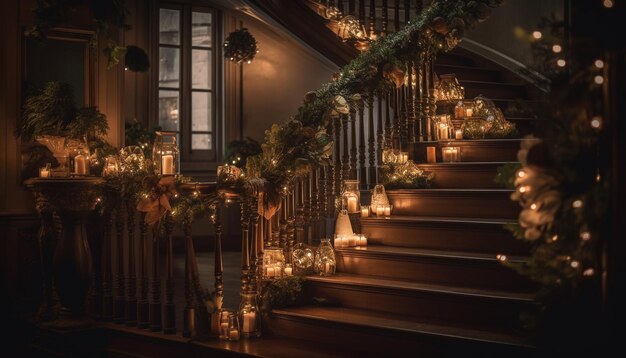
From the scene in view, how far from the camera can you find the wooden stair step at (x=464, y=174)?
4.81 metres

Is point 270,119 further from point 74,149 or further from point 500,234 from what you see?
point 500,234

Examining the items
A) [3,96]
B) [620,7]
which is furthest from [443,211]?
[3,96]

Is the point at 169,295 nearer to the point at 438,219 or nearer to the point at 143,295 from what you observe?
the point at 143,295

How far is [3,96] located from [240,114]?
4527 mm

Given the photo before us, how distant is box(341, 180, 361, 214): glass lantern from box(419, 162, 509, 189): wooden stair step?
615mm

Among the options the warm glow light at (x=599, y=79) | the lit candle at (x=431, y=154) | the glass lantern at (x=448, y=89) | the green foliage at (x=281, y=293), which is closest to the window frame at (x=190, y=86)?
the glass lantern at (x=448, y=89)

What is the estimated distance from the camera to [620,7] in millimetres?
2762

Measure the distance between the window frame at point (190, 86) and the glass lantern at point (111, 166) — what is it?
4181mm

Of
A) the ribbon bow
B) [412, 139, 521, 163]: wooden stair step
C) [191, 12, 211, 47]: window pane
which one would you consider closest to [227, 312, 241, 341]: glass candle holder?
the ribbon bow

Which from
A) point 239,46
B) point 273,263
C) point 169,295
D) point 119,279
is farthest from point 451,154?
point 239,46

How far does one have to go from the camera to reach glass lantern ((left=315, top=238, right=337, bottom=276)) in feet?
14.4

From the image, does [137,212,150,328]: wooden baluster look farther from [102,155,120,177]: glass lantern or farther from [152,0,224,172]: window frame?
[152,0,224,172]: window frame

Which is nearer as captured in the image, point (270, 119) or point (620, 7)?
point (620, 7)

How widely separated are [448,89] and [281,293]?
8.03 feet
